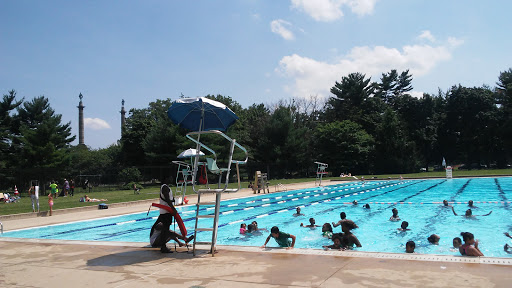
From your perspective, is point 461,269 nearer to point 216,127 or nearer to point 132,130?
point 216,127

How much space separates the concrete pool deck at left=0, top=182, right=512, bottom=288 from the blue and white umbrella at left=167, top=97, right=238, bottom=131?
2.53m

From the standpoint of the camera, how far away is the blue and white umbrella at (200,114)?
7551mm

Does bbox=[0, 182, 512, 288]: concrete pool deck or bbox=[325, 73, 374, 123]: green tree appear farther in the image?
bbox=[325, 73, 374, 123]: green tree

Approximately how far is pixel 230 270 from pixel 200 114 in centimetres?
327

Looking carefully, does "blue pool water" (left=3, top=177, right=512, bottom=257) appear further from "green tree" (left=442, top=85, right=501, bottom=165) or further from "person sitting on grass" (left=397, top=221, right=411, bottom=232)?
"green tree" (left=442, top=85, right=501, bottom=165)

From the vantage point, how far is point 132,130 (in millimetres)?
54500

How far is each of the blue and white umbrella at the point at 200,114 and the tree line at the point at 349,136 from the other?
32467mm

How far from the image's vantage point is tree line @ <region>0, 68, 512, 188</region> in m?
46.0

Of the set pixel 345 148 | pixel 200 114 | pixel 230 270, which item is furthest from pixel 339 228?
pixel 345 148

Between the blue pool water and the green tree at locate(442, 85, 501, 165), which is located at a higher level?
the green tree at locate(442, 85, 501, 165)

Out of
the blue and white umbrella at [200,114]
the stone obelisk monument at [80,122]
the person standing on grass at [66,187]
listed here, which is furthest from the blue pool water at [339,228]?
the stone obelisk monument at [80,122]

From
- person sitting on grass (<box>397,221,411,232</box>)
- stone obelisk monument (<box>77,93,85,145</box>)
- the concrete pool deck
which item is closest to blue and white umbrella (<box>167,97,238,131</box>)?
the concrete pool deck

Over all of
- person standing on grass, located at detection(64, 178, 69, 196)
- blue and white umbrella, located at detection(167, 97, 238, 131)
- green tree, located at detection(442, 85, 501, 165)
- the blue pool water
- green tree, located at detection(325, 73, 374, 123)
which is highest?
green tree, located at detection(325, 73, 374, 123)

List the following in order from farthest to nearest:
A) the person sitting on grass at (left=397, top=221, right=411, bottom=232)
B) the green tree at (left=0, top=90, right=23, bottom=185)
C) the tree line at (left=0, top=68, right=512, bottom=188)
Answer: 1. the tree line at (left=0, top=68, right=512, bottom=188)
2. the green tree at (left=0, top=90, right=23, bottom=185)
3. the person sitting on grass at (left=397, top=221, right=411, bottom=232)
